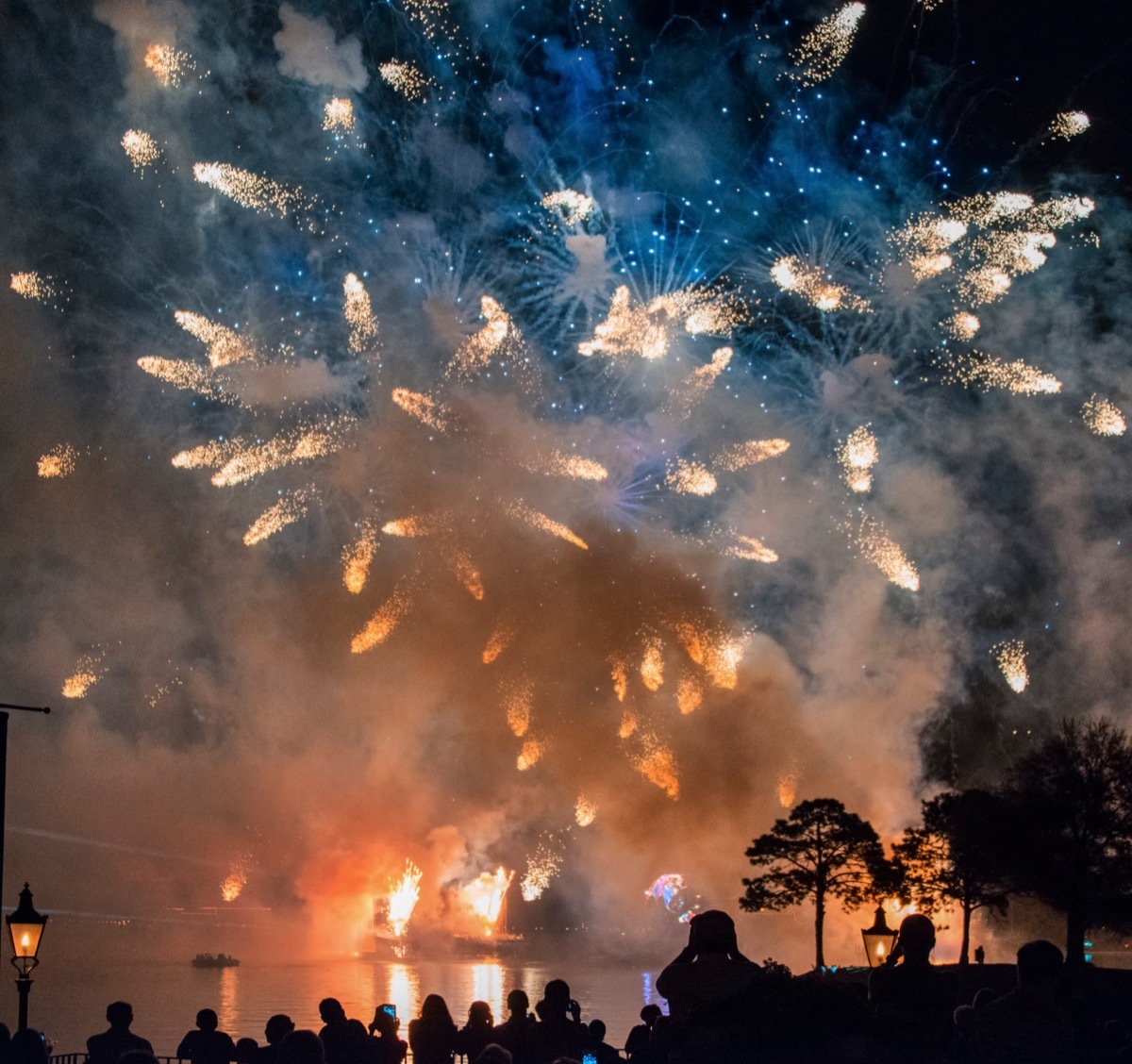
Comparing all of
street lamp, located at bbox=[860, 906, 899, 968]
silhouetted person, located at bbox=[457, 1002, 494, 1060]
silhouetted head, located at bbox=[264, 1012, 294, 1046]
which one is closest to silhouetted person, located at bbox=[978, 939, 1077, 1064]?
silhouetted person, located at bbox=[457, 1002, 494, 1060]

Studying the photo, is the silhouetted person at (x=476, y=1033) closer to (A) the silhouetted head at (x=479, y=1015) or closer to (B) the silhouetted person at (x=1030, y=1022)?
(A) the silhouetted head at (x=479, y=1015)

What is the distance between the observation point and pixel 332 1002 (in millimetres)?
10766

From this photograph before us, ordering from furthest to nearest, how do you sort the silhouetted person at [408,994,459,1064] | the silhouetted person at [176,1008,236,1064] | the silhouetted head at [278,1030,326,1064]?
the silhouetted person at [176,1008,236,1064] < the silhouetted person at [408,994,459,1064] < the silhouetted head at [278,1030,326,1064]

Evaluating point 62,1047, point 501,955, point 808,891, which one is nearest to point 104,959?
point 501,955

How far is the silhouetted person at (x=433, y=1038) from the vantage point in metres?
10.8

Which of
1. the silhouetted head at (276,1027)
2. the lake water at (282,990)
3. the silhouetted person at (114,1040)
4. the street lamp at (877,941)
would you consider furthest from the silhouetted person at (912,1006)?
the lake water at (282,990)

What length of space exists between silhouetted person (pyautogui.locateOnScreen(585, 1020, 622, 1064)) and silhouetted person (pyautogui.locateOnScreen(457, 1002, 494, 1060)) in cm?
84

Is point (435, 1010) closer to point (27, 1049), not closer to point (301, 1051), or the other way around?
point (301, 1051)

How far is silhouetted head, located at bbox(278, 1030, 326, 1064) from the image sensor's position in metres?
8.66

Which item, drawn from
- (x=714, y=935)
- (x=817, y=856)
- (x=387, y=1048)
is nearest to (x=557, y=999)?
(x=387, y=1048)

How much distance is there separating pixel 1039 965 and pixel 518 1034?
4800mm

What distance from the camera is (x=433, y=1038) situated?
1074 centimetres

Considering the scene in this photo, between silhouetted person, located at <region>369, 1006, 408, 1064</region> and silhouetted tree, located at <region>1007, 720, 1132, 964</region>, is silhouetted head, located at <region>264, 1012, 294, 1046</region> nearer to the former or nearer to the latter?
silhouetted person, located at <region>369, 1006, 408, 1064</region>

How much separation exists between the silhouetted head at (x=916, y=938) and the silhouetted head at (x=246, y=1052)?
5262mm
